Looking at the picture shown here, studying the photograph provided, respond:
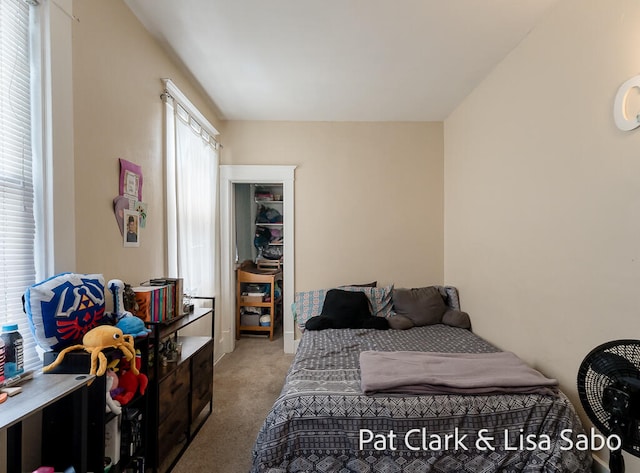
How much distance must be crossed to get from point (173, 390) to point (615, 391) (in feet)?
6.66

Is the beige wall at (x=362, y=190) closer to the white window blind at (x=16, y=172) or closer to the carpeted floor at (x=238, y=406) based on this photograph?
the carpeted floor at (x=238, y=406)

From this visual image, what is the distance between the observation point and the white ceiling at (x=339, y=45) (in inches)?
70.6

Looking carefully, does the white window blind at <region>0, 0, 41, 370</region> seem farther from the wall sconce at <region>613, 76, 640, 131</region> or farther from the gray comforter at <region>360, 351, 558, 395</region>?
the wall sconce at <region>613, 76, 640, 131</region>

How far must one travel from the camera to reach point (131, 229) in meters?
1.80

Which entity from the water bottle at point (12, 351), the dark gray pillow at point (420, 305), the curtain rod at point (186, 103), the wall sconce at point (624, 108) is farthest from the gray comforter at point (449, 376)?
the curtain rod at point (186, 103)

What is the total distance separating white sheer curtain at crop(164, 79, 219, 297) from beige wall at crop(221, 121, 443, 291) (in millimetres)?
610

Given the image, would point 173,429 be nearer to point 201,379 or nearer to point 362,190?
point 201,379

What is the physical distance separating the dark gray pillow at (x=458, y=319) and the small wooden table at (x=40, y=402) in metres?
2.79

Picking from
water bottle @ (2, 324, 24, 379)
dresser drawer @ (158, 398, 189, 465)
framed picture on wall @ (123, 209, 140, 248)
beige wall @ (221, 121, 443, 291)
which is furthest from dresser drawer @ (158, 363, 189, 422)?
beige wall @ (221, 121, 443, 291)

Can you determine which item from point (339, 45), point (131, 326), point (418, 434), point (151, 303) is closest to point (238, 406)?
point (151, 303)

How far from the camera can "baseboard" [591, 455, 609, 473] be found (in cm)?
150

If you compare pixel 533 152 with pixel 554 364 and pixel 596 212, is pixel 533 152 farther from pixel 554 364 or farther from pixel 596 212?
pixel 554 364

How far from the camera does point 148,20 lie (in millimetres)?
1910

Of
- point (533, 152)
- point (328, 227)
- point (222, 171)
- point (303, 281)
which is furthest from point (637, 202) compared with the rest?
point (222, 171)
